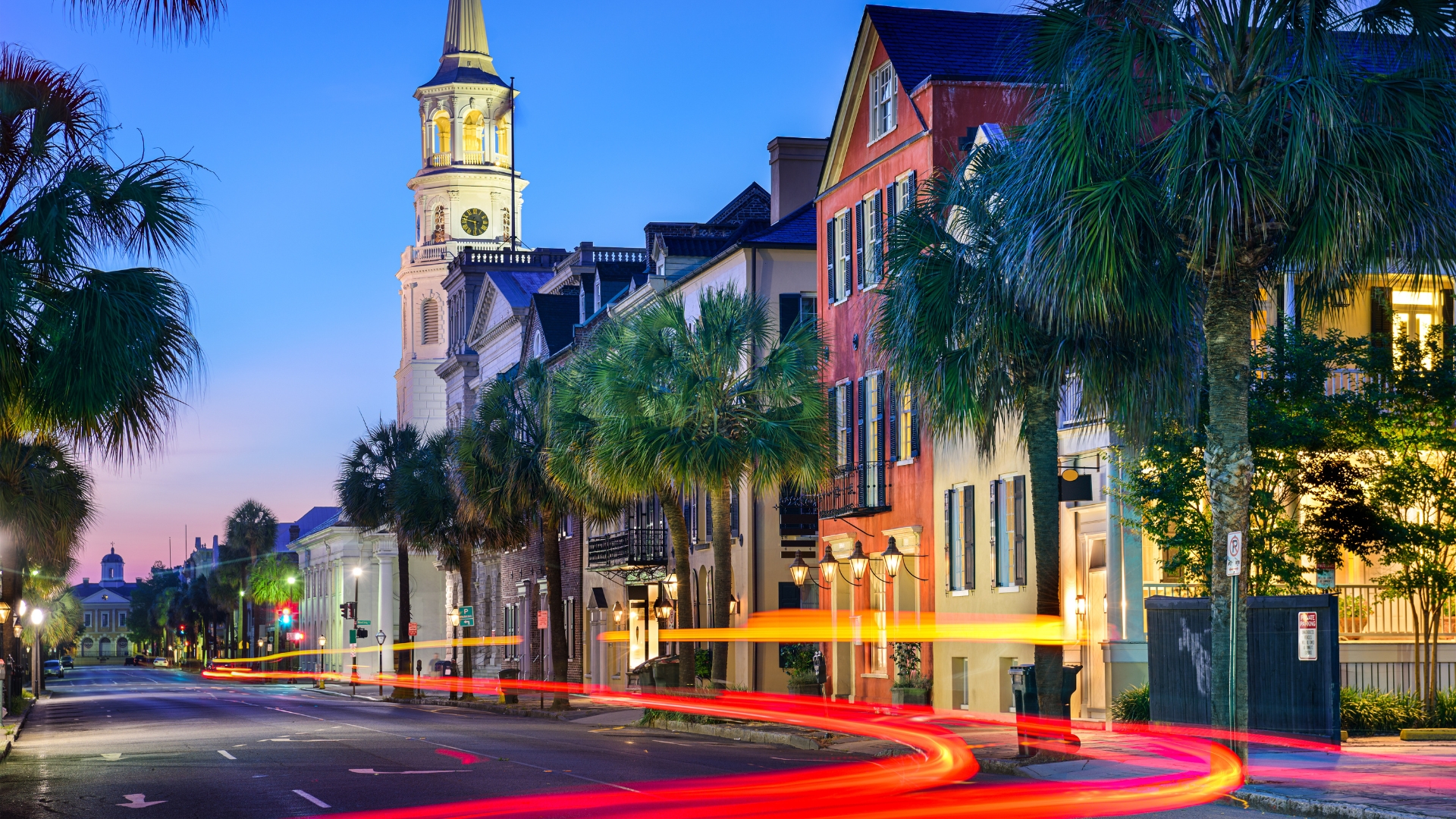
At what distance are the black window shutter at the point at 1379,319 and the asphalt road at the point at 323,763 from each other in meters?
9.34

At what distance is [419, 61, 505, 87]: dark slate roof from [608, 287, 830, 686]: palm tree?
77130 millimetres

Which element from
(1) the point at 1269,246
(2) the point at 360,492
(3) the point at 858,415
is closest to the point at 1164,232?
(1) the point at 1269,246

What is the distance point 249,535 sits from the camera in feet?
410

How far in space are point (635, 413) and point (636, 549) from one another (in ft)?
58.3

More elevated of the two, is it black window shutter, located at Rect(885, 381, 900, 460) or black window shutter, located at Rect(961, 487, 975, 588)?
black window shutter, located at Rect(885, 381, 900, 460)

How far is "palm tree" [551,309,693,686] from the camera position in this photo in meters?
32.8

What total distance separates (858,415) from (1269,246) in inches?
799

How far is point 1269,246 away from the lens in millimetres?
17344

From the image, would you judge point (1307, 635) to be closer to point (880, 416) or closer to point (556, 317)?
point (880, 416)

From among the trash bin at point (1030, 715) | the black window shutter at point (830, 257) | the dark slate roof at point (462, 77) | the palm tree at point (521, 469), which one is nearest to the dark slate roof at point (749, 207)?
the palm tree at point (521, 469)

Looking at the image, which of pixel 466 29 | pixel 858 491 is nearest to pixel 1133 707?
pixel 858 491

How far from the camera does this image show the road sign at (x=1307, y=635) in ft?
61.4

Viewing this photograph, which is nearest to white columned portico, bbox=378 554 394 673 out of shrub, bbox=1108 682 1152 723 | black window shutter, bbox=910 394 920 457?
black window shutter, bbox=910 394 920 457

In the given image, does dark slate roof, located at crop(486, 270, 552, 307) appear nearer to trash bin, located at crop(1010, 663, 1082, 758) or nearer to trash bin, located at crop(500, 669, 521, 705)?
trash bin, located at crop(500, 669, 521, 705)
